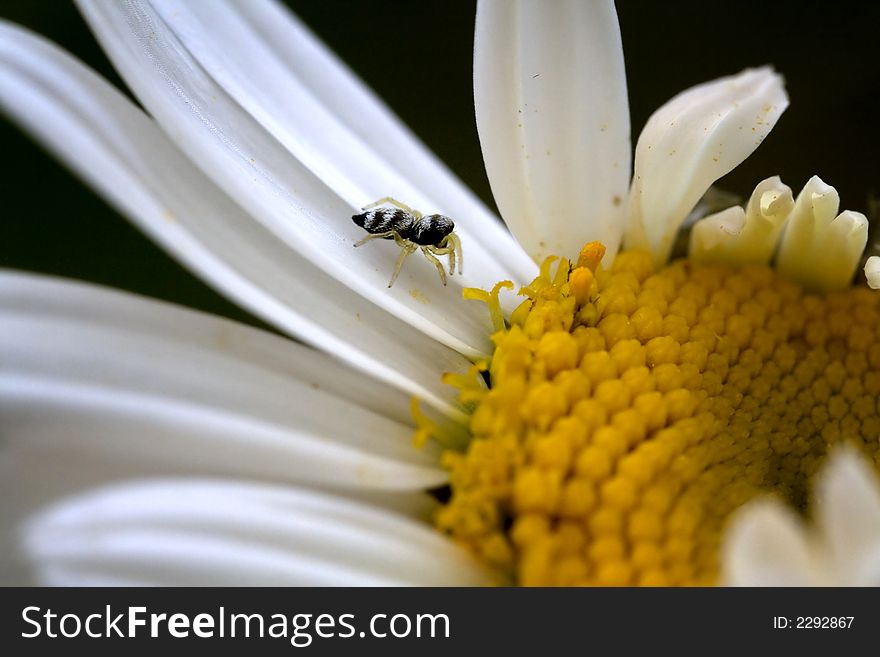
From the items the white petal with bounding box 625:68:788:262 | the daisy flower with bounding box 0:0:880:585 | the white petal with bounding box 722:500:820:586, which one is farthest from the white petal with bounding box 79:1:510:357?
the white petal with bounding box 722:500:820:586

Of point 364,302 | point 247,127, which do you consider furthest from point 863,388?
point 247,127

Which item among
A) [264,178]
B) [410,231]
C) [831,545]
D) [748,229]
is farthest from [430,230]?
[831,545]

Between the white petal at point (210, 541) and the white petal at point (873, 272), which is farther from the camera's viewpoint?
the white petal at point (873, 272)

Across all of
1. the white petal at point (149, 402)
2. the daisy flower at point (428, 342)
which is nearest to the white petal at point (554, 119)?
the daisy flower at point (428, 342)

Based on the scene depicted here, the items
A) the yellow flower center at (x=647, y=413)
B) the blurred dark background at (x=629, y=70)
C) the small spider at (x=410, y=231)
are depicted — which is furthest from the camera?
the blurred dark background at (x=629, y=70)

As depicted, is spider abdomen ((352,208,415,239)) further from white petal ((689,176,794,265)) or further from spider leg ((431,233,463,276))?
white petal ((689,176,794,265))

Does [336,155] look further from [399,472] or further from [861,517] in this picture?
[861,517]

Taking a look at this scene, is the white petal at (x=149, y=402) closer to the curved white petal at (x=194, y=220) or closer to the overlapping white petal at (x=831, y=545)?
the curved white petal at (x=194, y=220)
